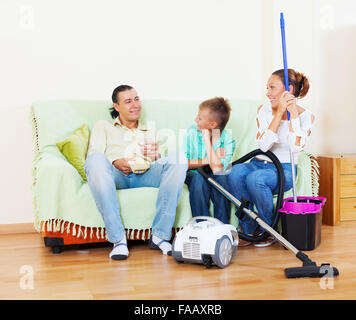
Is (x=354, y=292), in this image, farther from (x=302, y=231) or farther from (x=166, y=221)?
(x=166, y=221)

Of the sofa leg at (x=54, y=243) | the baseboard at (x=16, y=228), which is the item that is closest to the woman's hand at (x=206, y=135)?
the sofa leg at (x=54, y=243)

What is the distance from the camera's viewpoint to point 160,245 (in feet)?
8.17

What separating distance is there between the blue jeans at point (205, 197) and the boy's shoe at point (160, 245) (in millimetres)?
236

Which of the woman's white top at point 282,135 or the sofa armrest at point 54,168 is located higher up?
the woman's white top at point 282,135

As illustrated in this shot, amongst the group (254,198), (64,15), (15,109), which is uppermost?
(64,15)

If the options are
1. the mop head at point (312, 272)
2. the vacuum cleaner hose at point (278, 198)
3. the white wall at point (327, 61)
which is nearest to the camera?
the mop head at point (312, 272)

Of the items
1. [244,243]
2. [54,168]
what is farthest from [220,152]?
[54,168]

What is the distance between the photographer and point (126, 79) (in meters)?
3.28

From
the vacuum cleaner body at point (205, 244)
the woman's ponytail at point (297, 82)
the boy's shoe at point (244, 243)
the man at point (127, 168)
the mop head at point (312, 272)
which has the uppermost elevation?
the woman's ponytail at point (297, 82)

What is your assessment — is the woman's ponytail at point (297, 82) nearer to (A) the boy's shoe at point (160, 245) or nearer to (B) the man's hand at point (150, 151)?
(B) the man's hand at point (150, 151)

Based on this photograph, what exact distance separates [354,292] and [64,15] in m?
2.33

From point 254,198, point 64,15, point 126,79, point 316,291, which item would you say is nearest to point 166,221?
point 254,198

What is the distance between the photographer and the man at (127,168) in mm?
2422

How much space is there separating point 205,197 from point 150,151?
15.0 inches
